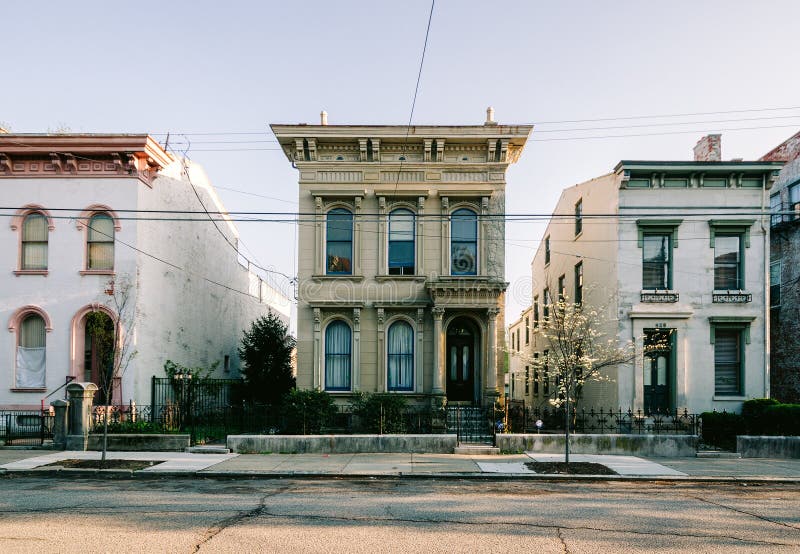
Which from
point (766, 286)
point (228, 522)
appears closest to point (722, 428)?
point (766, 286)

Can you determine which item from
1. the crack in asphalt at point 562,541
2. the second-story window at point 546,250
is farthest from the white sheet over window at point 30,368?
the second-story window at point 546,250

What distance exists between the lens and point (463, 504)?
1092 centimetres

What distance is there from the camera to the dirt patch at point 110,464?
15.0 meters

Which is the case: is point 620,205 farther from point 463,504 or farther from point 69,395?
point 69,395

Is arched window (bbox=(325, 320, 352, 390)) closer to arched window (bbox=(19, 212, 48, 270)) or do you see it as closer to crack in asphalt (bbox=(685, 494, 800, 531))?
arched window (bbox=(19, 212, 48, 270))

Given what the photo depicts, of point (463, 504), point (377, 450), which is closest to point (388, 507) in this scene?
point (463, 504)

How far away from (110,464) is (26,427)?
632 centimetres

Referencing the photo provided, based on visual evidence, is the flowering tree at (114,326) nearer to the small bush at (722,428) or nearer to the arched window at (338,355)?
the arched window at (338,355)

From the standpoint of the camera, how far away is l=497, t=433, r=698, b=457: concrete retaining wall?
1725 centimetres

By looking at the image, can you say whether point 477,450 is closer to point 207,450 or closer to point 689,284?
point 207,450

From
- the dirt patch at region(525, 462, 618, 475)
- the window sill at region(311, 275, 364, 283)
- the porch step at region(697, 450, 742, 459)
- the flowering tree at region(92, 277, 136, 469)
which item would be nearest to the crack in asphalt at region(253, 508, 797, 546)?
the dirt patch at region(525, 462, 618, 475)

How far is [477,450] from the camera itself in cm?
1719

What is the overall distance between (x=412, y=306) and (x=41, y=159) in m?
12.4

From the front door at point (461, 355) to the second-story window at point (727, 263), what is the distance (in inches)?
320
